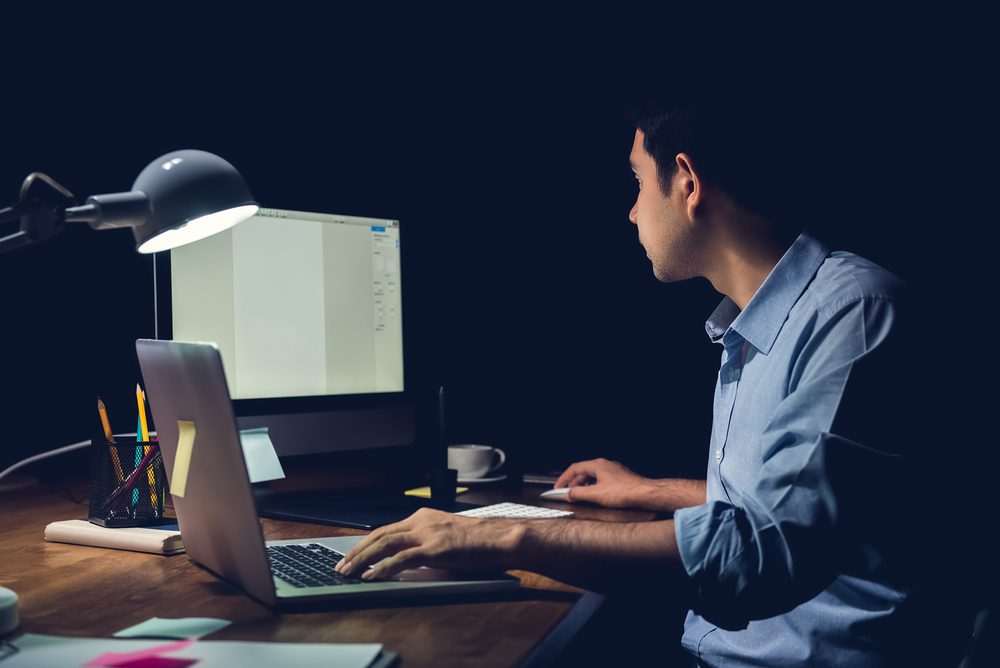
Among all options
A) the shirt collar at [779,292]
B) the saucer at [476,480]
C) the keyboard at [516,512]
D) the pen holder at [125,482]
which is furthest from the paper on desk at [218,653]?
the saucer at [476,480]

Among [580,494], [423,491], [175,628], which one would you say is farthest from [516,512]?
[175,628]

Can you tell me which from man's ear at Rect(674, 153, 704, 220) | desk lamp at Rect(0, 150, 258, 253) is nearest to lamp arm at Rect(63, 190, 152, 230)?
desk lamp at Rect(0, 150, 258, 253)

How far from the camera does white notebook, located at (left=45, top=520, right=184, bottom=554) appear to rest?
106 cm

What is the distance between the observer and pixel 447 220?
209 centimetres

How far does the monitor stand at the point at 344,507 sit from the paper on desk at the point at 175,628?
408mm

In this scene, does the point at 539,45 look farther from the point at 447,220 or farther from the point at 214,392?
the point at 214,392

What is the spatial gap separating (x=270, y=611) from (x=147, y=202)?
42 cm

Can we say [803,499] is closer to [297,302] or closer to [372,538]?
[372,538]

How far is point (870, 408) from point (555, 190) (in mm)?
1257

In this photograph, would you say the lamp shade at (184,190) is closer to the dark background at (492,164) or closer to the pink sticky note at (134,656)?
the pink sticky note at (134,656)

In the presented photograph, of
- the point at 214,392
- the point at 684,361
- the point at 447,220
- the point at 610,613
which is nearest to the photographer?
the point at 214,392

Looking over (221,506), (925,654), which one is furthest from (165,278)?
(925,654)

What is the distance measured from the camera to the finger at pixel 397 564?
860 mm

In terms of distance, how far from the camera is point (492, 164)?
2.08 m
